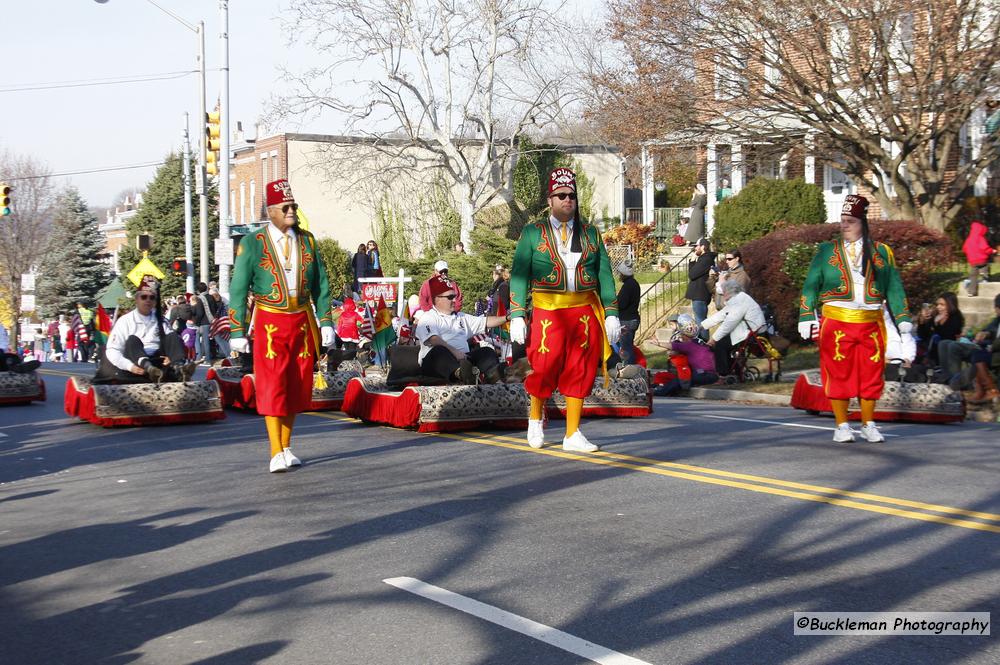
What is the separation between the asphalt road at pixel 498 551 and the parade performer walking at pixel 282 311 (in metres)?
0.58

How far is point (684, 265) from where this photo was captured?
34344mm

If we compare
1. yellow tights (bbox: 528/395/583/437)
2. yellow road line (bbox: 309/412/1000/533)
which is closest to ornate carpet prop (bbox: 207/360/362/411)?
yellow road line (bbox: 309/412/1000/533)

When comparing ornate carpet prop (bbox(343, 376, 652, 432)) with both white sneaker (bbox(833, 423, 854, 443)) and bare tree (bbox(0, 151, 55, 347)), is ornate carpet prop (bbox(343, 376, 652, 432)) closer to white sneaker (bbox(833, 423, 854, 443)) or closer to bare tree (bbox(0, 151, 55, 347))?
white sneaker (bbox(833, 423, 854, 443))

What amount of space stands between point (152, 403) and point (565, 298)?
556cm

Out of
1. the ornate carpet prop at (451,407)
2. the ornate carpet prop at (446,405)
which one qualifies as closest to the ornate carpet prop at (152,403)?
the ornate carpet prop at (446,405)

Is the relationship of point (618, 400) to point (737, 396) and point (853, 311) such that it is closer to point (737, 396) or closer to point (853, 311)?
point (853, 311)

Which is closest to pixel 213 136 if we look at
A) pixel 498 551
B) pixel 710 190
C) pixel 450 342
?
pixel 710 190

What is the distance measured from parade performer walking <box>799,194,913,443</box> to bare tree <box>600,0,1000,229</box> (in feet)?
39.7

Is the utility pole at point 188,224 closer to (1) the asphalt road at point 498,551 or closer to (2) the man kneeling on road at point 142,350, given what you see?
(2) the man kneeling on road at point 142,350

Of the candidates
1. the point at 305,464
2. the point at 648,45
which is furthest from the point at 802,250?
the point at 305,464

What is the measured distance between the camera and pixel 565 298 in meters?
10.9

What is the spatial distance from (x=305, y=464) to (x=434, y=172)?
142 ft

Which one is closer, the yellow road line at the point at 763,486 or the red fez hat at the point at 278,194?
the yellow road line at the point at 763,486

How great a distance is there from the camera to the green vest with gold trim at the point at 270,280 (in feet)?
34.2
